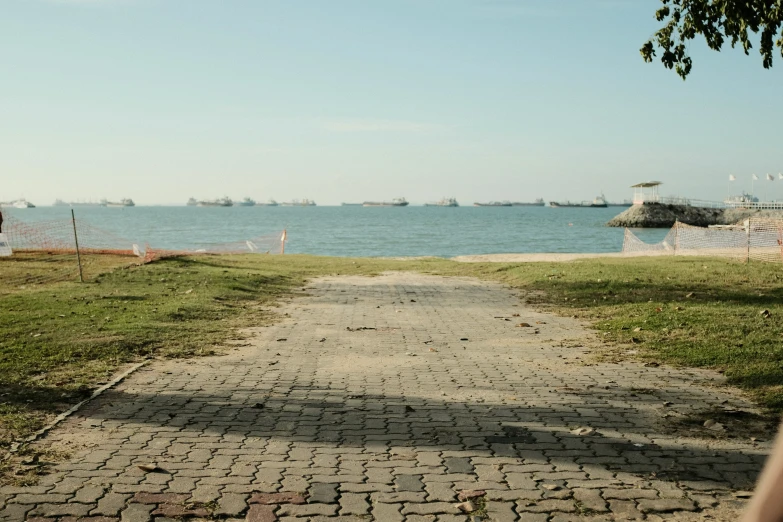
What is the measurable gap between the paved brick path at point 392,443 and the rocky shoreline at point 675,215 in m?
96.1

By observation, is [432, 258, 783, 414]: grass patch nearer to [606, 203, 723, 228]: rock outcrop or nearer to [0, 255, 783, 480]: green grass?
[0, 255, 783, 480]: green grass

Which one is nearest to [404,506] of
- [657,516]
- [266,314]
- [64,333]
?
[657,516]

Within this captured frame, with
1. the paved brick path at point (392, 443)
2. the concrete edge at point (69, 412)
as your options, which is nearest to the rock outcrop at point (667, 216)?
the paved brick path at point (392, 443)

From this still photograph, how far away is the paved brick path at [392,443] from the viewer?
4930 millimetres

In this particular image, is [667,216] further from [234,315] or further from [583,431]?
[583,431]

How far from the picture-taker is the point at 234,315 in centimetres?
1366

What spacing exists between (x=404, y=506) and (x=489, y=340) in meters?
6.60

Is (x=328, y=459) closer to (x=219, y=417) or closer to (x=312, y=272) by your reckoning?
(x=219, y=417)

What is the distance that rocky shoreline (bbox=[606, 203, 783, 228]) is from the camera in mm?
101000

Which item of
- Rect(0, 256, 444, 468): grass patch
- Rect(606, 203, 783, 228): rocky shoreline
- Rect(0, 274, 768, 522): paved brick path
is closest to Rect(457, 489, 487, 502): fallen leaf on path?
Rect(0, 274, 768, 522): paved brick path

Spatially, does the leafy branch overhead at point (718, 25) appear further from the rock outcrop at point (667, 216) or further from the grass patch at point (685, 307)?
the rock outcrop at point (667, 216)

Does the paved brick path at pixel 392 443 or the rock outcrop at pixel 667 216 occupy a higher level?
the paved brick path at pixel 392 443

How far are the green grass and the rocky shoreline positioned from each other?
8218cm

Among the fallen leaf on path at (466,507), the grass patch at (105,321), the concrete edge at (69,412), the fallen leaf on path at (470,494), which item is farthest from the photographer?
the grass patch at (105,321)
